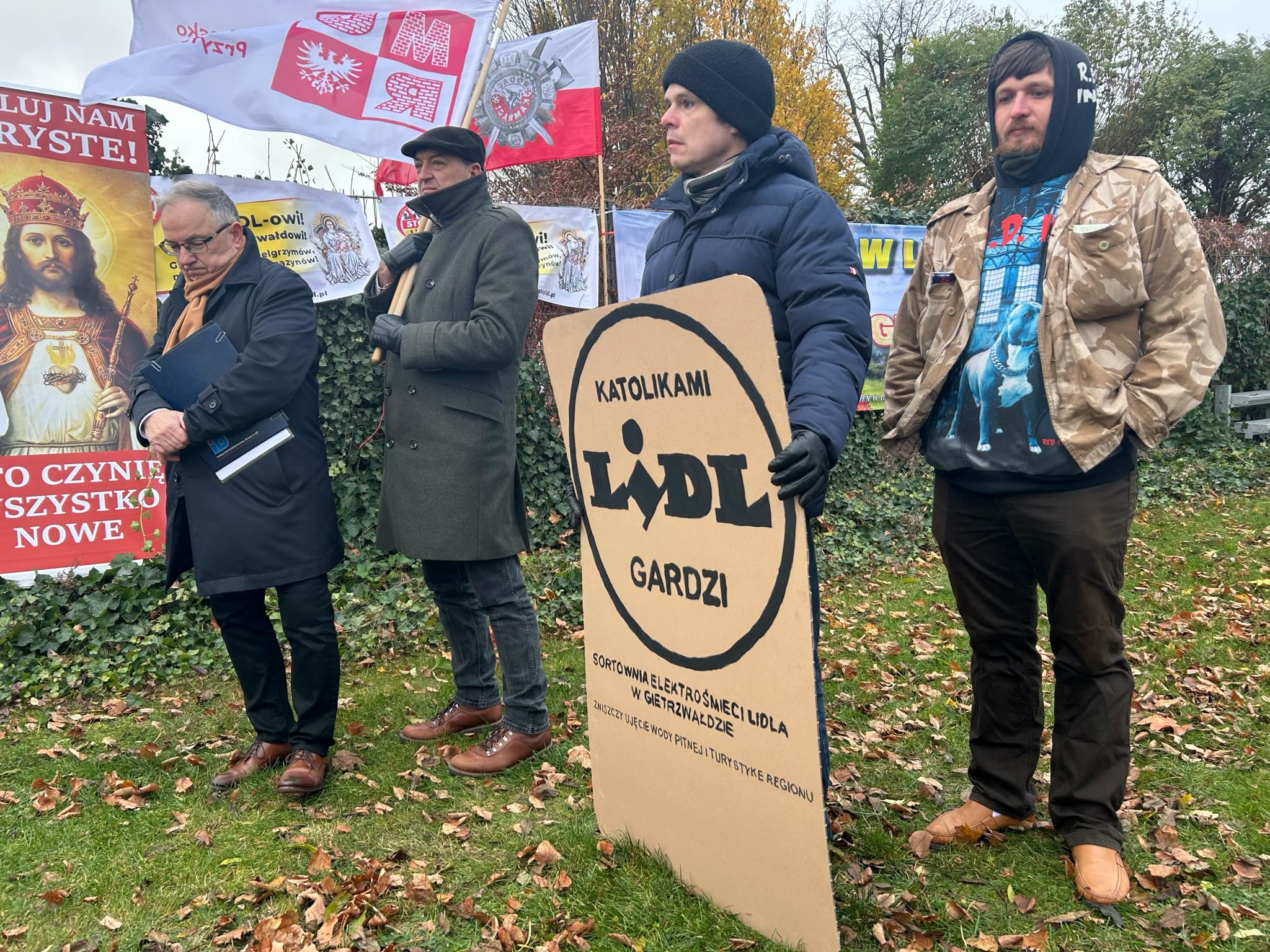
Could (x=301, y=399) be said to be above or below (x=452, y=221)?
below

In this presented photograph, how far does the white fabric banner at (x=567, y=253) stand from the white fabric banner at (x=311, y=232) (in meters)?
1.69

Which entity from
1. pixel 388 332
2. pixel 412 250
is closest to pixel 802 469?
pixel 388 332

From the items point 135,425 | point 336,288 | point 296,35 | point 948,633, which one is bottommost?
point 948,633

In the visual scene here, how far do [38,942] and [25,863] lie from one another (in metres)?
0.54

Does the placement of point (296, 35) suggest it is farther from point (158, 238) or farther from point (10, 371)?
point (10, 371)

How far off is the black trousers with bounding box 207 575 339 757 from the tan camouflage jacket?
9.09ft

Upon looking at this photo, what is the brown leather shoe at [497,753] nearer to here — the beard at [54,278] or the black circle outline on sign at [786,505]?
the black circle outline on sign at [786,505]

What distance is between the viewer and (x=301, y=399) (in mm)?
3639

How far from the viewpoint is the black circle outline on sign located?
2.19m

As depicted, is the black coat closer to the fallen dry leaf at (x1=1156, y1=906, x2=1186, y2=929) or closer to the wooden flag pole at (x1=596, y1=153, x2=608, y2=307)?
the fallen dry leaf at (x1=1156, y1=906, x2=1186, y2=929)

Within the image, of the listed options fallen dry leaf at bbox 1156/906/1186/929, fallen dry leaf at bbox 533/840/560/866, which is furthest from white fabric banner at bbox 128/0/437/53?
fallen dry leaf at bbox 1156/906/1186/929

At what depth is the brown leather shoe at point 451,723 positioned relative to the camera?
4.10 m

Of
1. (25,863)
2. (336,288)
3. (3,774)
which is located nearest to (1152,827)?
(25,863)

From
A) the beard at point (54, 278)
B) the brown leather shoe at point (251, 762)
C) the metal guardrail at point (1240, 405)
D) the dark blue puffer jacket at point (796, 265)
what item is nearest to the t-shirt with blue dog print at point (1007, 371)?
the dark blue puffer jacket at point (796, 265)
